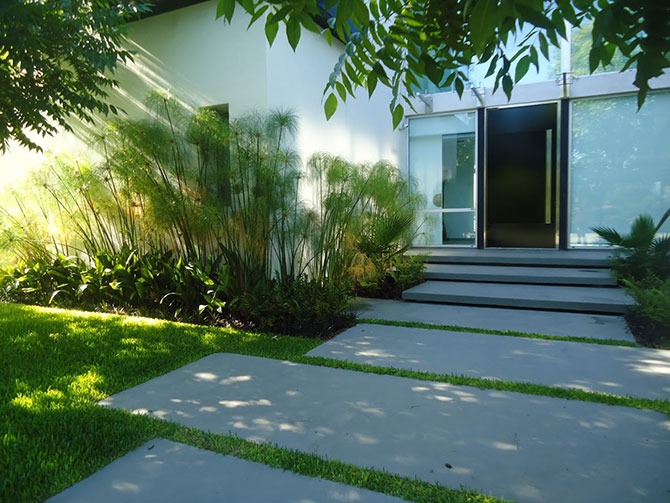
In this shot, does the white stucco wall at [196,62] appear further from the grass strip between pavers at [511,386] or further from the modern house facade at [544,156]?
the modern house facade at [544,156]

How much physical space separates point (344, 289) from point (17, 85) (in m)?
3.47

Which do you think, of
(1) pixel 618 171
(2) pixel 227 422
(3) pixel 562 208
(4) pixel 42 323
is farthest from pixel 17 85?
(1) pixel 618 171

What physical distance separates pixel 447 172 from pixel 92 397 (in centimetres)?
739

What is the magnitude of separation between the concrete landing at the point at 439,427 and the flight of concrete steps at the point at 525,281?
9.00 feet

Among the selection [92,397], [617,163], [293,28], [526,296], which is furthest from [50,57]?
[617,163]

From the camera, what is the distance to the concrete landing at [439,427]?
1876 millimetres

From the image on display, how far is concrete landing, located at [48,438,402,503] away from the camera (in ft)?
5.77

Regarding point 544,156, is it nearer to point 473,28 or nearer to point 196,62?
point 196,62

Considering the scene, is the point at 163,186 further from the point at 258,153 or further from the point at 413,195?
the point at 413,195

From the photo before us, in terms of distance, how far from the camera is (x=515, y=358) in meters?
3.45

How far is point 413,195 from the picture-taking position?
638cm

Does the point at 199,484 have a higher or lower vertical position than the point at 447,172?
lower

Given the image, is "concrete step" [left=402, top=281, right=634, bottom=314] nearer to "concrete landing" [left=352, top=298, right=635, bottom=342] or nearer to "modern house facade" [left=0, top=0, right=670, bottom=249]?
"concrete landing" [left=352, top=298, right=635, bottom=342]

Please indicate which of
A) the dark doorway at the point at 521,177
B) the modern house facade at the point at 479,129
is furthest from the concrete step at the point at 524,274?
the dark doorway at the point at 521,177
